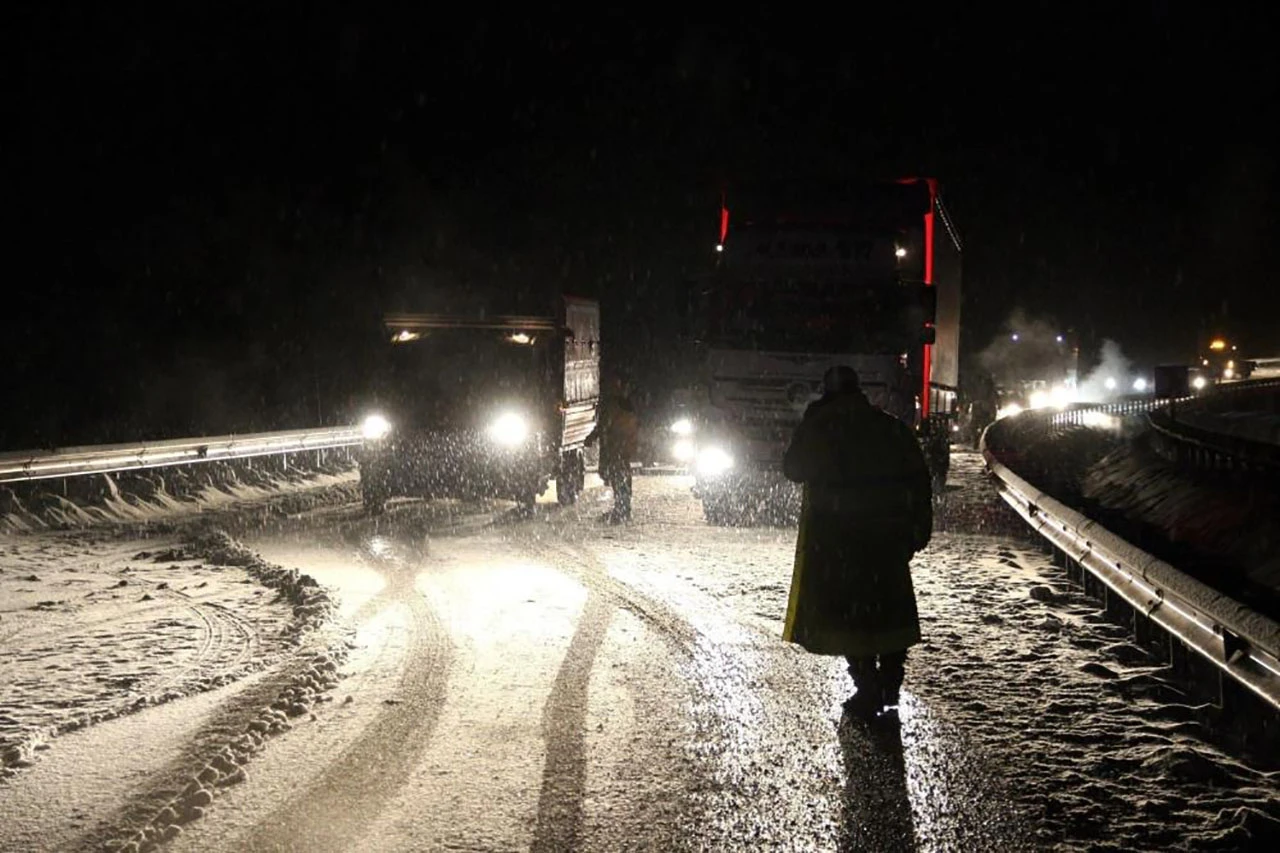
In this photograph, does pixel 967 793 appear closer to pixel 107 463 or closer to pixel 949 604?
pixel 949 604

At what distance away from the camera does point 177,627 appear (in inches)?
322

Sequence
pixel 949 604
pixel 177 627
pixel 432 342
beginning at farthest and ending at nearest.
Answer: pixel 432 342 < pixel 949 604 < pixel 177 627

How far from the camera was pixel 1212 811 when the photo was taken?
15.2 ft

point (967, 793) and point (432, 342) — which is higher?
point (432, 342)

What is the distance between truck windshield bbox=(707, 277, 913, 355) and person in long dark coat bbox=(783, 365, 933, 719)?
9385mm

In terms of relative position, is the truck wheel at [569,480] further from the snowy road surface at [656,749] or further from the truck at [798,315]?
the snowy road surface at [656,749]

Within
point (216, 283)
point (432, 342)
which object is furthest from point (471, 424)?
point (216, 283)

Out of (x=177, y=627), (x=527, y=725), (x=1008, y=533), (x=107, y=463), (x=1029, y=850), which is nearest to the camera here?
(x=1029, y=850)

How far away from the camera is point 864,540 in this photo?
6004mm

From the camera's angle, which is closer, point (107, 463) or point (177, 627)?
point (177, 627)

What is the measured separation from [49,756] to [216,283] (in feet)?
126

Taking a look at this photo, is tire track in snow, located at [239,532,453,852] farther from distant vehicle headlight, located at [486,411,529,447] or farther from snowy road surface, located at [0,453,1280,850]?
distant vehicle headlight, located at [486,411,529,447]

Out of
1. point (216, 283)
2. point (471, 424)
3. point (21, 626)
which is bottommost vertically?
point (21, 626)

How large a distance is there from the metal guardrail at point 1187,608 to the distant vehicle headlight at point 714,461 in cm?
616
